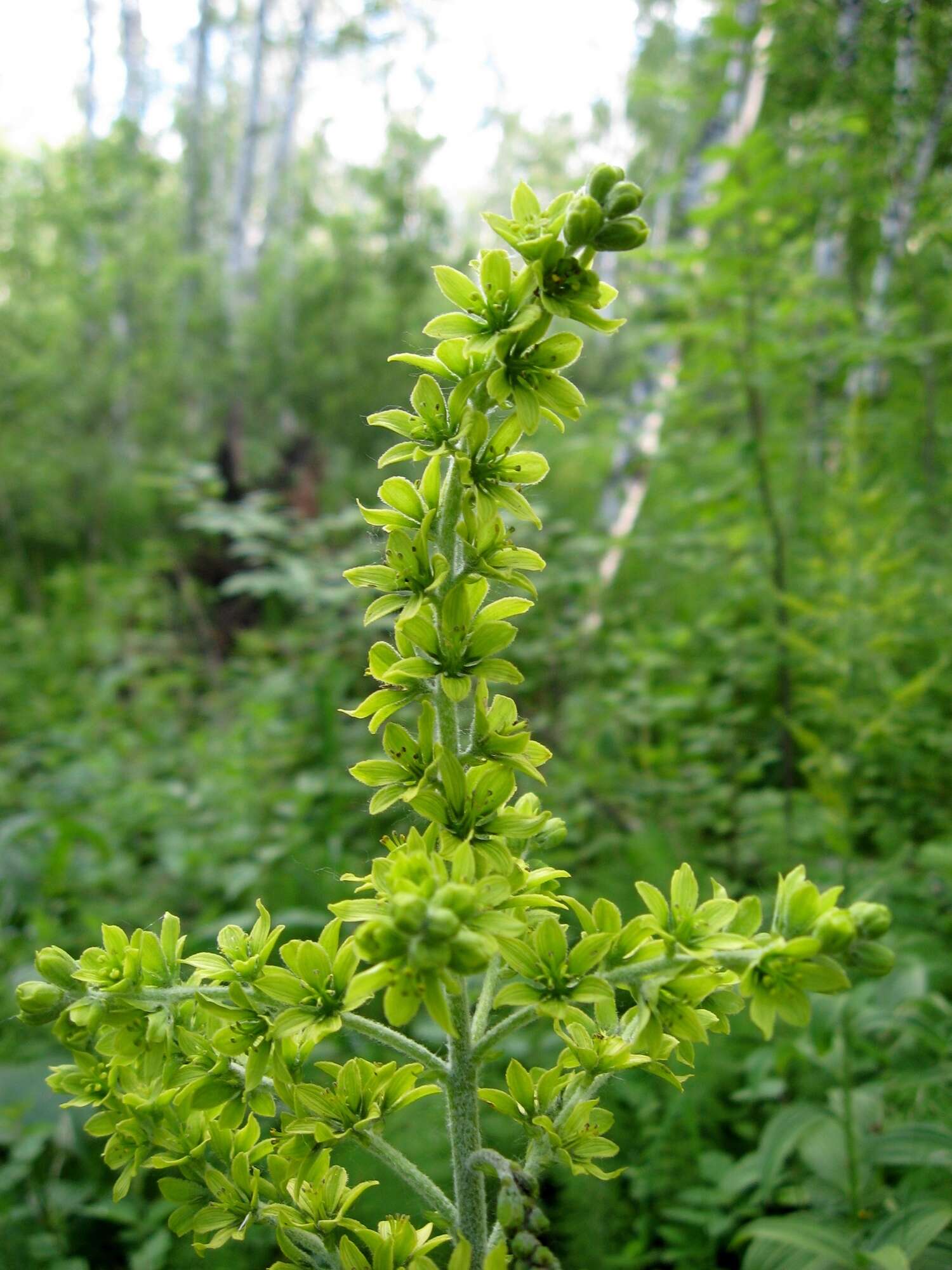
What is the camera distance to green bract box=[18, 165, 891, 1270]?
1.01 meters

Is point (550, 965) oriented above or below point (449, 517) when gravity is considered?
below

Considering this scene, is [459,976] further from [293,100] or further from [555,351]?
[293,100]

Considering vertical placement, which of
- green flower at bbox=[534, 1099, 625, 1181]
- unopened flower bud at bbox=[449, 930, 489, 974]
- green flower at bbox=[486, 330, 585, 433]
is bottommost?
green flower at bbox=[534, 1099, 625, 1181]

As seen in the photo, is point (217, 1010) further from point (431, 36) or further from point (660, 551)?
point (431, 36)

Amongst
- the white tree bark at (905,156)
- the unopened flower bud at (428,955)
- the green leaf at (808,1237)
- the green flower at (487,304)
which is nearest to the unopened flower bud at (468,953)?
the unopened flower bud at (428,955)

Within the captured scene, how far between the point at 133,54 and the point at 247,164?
656 centimetres

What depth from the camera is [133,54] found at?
17719mm

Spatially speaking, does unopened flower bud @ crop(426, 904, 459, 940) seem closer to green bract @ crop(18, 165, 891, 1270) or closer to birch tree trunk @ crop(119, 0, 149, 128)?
green bract @ crop(18, 165, 891, 1270)

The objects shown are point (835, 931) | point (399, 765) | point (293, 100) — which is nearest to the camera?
point (835, 931)

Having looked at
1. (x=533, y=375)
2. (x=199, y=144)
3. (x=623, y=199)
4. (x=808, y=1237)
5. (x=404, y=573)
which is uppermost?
(x=199, y=144)

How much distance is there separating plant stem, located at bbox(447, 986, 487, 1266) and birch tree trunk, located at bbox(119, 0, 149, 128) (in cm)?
2068

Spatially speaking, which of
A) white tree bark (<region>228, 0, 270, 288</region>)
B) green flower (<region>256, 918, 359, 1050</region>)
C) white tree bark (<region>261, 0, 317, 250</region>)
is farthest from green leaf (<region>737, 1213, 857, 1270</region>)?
white tree bark (<region>261, 0, 317, 250</region>)

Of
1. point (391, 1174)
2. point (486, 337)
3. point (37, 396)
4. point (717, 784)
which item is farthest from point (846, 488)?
point (37, 396)

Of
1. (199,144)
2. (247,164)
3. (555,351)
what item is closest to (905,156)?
(555,351)
